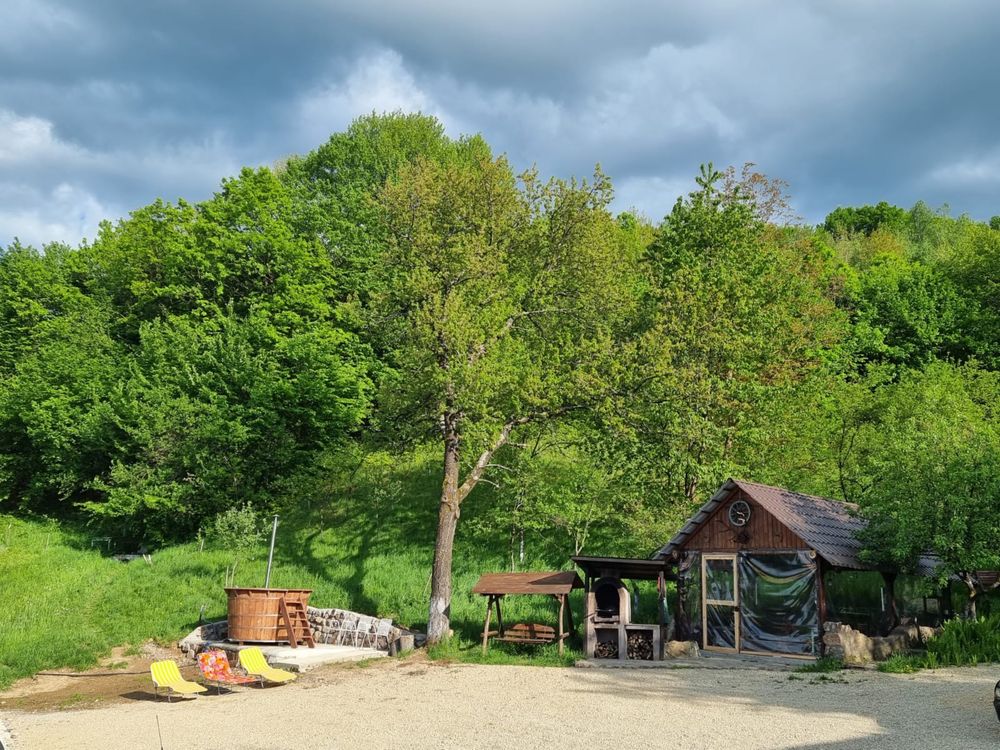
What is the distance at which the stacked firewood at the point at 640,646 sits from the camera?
18.5 meters

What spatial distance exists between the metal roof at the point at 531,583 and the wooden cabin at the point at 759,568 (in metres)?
2.68

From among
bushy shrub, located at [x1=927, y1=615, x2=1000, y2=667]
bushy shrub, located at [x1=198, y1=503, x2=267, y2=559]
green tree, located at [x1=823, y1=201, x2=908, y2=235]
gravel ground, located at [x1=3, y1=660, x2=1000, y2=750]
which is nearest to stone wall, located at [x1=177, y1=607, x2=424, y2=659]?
gravel ground, located at [x1=3, y1=660, x2=1000, y2=750]

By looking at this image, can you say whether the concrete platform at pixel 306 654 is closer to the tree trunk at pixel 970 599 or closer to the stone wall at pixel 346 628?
the stone wall at pixel 346 628

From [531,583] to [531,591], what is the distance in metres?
0.22

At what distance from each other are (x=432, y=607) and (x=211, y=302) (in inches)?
946

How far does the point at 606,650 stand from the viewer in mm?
18750

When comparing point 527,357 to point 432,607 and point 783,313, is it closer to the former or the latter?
point 432,607

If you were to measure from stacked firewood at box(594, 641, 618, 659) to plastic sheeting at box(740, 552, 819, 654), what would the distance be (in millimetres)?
3003

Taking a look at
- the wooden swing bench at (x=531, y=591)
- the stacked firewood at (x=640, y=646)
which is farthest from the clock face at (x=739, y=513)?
the wooden swing bench at (x=531, y=591)

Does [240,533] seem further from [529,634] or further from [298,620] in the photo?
[529,634]

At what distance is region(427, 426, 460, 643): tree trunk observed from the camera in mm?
20125

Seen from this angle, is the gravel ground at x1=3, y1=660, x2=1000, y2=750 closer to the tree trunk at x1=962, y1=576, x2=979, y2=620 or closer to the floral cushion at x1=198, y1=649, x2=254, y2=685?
the floral cushion at x1=198, y1=649, x2=254, y2=685

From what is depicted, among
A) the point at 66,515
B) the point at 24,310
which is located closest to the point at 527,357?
the point at 66,515

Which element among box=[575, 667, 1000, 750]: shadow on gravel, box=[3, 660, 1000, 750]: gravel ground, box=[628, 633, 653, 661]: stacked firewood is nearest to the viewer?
box=[575, 667, 1000, 750]: shadow on gravel
